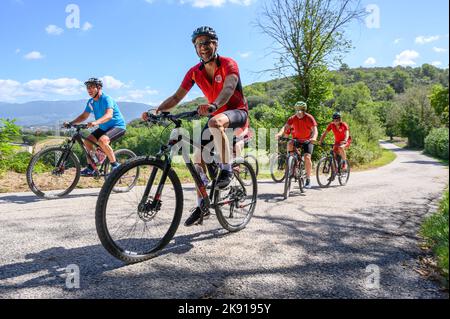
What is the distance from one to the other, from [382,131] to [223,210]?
40.4 m

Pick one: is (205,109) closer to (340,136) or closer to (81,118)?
(81,118)

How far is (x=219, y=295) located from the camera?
7.93ft

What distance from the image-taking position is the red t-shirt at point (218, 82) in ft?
12.8

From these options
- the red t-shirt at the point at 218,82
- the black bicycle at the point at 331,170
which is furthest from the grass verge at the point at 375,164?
the red t-shirt at the point at 218,82

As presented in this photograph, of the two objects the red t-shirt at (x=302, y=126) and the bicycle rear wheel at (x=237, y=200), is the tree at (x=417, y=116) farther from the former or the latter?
the bicycle rear wheel at (x=237, y=200)

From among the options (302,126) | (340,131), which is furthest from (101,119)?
(340,131)

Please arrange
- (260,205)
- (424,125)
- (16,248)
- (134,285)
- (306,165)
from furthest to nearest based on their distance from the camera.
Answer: (424,125) < (306,165) < (260,205) < (16,248) < (134,285)

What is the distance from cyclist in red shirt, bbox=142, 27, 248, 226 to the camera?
145 inches

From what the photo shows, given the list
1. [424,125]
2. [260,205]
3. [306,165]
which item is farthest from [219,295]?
[424,125]

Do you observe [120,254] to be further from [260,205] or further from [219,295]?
[260,205]

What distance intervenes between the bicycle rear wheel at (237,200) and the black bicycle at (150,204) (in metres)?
0.05

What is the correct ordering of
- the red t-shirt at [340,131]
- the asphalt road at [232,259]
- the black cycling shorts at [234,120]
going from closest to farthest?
the asphalt road at [232,259]
the black cycling shorts at [234,120]
the red t-shirt at [340,131]
